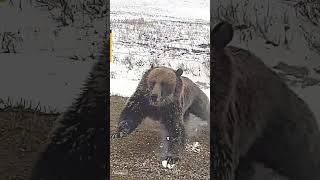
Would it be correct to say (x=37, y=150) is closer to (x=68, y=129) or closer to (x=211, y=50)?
(x=68, y=129)

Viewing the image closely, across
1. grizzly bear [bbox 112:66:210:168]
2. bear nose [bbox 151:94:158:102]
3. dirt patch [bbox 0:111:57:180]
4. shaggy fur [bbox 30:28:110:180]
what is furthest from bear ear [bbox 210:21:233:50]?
dirt patch [bbox 0:111:57:180]

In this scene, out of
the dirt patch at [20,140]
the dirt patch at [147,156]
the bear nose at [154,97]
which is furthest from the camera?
the bear nose at [154,97]

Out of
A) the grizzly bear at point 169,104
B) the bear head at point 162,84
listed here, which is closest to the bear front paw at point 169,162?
the grizzly bear at point 169,104

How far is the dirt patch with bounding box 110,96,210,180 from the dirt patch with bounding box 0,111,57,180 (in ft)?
1.71

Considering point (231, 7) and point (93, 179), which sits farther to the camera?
point (231, 7)

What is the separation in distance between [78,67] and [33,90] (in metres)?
0.37

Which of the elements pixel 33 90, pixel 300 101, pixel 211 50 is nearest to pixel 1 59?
pixel 33 90

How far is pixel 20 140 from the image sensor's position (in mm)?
4422

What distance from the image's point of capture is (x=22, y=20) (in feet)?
14.7

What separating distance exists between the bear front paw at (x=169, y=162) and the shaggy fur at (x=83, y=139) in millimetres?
460

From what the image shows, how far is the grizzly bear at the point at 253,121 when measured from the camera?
15.5ft

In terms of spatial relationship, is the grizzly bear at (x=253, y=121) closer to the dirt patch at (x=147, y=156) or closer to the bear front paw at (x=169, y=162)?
the dirt patch at (x=147, y=156)

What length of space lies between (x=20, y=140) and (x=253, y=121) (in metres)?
1.81

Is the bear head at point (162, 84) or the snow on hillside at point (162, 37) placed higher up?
the snow on hillside at point (162, 37)
